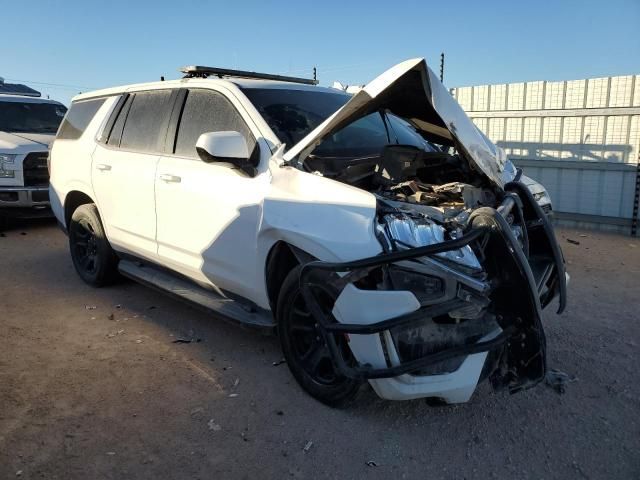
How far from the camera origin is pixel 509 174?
372 centimetres

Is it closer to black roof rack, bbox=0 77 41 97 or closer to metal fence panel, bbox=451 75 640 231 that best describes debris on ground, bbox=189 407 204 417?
metal fence panel, bbox=451 75 640 231

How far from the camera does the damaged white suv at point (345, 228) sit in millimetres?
2705

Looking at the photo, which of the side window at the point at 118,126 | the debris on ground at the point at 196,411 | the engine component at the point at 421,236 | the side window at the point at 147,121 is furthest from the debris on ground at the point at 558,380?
the side window at the point at 118,126

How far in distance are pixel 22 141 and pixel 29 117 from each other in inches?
54.1

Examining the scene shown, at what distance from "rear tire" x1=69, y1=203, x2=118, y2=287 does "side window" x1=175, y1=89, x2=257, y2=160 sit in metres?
1.62

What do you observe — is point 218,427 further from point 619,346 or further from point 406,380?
point 619,346

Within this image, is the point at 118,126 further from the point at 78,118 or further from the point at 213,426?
the point at 213,426

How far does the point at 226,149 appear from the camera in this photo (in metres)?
3.34

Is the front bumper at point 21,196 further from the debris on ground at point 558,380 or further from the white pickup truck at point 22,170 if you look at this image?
the debris on ground at point 558,380

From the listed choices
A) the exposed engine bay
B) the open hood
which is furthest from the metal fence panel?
the exposed engine bay

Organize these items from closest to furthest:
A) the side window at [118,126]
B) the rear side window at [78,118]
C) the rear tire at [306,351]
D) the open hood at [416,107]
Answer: the open hood at [416,107] < the rear tire at [306,351] < the side window at [118,126] < the rear side window at [78,118]

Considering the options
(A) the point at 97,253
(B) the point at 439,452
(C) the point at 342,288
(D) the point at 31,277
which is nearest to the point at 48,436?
(C) the point at 342,288

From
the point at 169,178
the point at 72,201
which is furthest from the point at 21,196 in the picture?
the point at 169,178

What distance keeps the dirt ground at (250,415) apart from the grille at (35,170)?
463 cm
